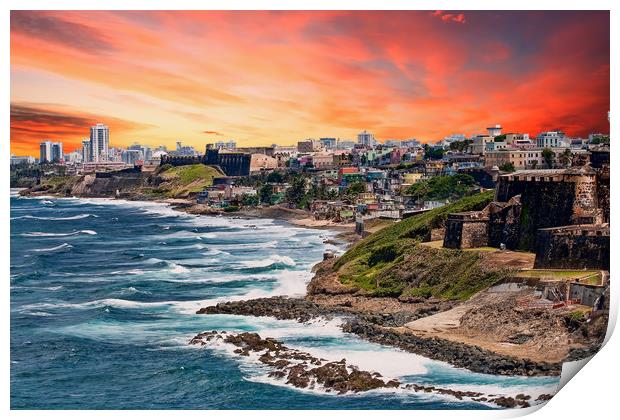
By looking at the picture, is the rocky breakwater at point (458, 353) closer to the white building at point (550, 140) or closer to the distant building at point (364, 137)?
the distant building at point (364, 137)

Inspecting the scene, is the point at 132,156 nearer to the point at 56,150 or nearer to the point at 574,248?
the point at 56,150

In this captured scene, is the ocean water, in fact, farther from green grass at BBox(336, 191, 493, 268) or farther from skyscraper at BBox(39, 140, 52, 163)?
skyscraper at BBox(39, 140, 52, 163)

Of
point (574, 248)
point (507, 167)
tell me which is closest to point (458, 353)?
point (574, 248)

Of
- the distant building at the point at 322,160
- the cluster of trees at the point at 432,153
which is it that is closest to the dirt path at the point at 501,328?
the cluster of trees at the point at 432,153

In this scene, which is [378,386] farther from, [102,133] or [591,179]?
[102,133]

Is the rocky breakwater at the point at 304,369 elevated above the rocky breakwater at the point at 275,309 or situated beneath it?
situated beneath
